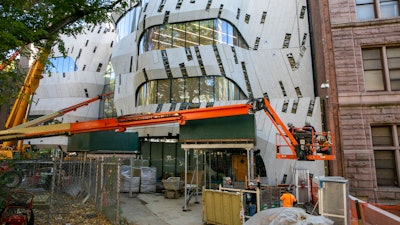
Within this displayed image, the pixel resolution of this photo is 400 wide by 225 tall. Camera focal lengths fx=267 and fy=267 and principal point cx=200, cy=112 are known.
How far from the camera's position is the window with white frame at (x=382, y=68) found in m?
13.4

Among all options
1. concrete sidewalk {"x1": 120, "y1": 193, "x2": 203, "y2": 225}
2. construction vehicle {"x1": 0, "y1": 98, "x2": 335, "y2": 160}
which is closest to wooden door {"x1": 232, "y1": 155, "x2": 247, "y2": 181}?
concrete sidewalk {"x1": 120, "y1": 193, "x2": 203, "y2": 225}

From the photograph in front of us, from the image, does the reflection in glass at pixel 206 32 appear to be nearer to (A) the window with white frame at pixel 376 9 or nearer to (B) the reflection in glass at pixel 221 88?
(B) the reflection in glass at pixel 221 88

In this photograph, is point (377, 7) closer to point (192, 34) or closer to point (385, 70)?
point (385, 70)

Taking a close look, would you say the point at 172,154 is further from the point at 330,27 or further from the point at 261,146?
the point at 330,27

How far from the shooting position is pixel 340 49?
1412cm

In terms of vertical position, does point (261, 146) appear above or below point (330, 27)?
below

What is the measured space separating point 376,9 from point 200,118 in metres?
11.0

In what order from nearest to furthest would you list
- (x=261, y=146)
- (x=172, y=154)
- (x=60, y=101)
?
(x=261, y=146) → (x=172, y=154) → (x=60, y=101)

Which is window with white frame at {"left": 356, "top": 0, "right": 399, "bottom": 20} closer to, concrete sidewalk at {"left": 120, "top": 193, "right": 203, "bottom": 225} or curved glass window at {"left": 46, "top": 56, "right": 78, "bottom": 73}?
concrete sidewalk at {"left": 120, "top": 193, "right": 203, "bottom": 225}

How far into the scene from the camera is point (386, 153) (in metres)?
13.0

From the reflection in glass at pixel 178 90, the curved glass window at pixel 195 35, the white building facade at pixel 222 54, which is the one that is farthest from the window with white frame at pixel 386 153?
the reflection in glass at pixel 178 90

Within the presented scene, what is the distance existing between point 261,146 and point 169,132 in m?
7.79

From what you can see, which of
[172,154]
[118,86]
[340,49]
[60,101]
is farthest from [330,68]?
[60,101]

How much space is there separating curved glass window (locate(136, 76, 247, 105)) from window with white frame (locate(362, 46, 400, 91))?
9658 mm
